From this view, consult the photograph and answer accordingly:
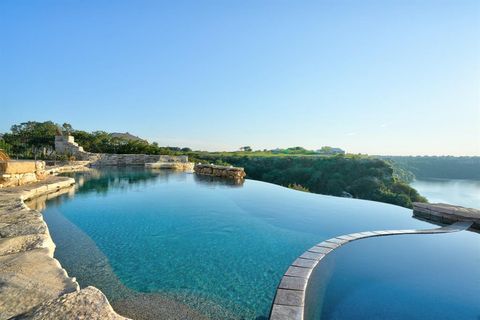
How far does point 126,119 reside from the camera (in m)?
28.4

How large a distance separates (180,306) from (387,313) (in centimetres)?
211

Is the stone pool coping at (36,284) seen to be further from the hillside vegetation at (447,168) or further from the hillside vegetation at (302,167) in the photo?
the hillside vegetation at (447,168)

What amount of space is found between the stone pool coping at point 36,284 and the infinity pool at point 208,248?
1.60 ft

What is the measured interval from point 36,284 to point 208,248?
8.09 feet

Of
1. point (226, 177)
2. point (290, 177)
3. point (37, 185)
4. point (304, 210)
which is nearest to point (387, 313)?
point (304, 210)

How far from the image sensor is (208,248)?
4496mm

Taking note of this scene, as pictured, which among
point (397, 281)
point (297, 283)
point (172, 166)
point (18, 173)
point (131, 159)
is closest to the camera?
point (297, 283)

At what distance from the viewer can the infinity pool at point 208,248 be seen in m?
2.93

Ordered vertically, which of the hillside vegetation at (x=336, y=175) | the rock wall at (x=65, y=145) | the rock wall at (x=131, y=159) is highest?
the rock wall at (x=65, y=145)

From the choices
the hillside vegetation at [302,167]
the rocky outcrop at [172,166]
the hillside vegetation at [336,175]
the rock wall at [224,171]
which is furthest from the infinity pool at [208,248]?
the hillside vegetation at [302,167]

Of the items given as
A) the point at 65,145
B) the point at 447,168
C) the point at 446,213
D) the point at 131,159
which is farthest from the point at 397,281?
the point at 447,168

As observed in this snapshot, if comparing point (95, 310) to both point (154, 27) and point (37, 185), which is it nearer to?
point (37, 185)

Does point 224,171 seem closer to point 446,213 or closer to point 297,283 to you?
point 446,213

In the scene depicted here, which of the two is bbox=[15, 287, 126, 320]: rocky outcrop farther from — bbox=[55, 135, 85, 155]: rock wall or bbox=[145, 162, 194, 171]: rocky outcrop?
bbox=[55, 135, 85, 155]: rock wall
